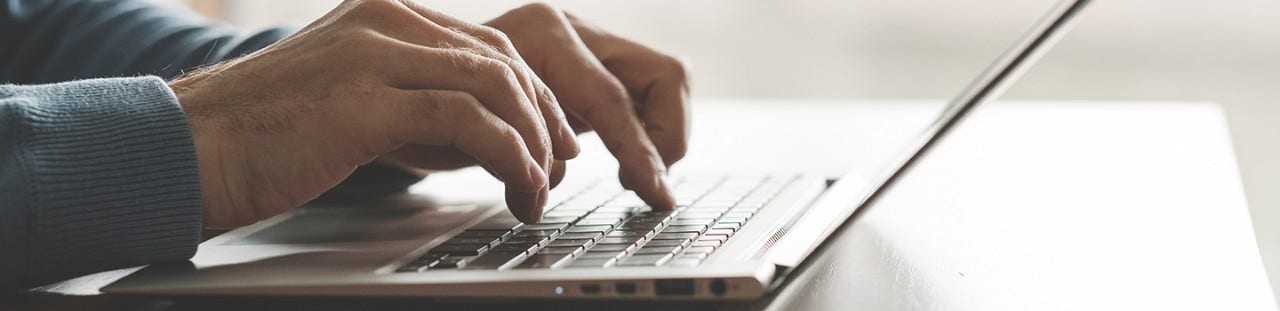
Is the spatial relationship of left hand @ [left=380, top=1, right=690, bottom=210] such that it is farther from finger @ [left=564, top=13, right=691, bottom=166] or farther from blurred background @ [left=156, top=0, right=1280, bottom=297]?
blurred background @ [left=156, top=0, right=1280, bottom=297]

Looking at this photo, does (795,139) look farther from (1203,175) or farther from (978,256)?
(978,256)

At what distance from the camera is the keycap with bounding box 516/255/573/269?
544 mm

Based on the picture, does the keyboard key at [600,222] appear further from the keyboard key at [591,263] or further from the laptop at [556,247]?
the keyboard key at [591,263]

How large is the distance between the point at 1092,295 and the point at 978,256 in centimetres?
9

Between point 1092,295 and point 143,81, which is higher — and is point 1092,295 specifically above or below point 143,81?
below

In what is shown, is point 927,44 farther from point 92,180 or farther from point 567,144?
point 92,180

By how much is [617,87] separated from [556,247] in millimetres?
289

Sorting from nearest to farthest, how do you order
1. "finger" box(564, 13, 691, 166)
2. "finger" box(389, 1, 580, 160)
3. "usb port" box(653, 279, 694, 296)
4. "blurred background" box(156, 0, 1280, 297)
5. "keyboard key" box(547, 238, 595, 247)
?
"usb port" box(653, 279, 694, 296) < "keyboard key" box(547, 238, 595, 247) < "finger" box(389, 1, 580, 160) < "finger" box(564, 13, 691, 166) < "blurred background" box(156, 0, 1280, 297)

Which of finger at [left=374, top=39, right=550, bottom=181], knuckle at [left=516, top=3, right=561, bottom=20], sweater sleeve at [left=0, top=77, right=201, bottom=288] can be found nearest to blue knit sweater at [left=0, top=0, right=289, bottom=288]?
sweater sleeve at [left=0, top=77, right=201, bottom=288]

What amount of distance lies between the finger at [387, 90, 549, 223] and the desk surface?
136 millimetres

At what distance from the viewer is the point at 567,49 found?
872mm

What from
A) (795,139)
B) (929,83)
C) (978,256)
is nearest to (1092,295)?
(978,256)

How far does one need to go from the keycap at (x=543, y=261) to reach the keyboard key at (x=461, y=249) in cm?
2

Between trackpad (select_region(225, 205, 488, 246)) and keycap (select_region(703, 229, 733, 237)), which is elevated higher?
trackpad (select_region(225, 205, 488, 246))
